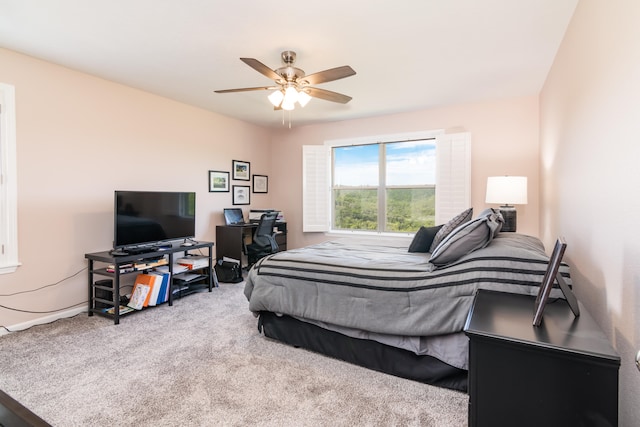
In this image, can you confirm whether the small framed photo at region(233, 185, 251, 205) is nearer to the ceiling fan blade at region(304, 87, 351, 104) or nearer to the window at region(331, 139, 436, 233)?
the window at region(331, 139, 436, 233)

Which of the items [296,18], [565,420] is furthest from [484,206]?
[565,420]

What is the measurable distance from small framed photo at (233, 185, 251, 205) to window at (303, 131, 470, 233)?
96cm

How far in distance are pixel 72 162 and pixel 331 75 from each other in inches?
107

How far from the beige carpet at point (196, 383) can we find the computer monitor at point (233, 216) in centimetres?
219

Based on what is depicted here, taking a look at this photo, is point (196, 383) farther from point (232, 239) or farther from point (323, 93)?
point (232, 239)

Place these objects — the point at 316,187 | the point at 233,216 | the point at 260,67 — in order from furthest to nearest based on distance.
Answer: the point at 316,187 → the point at 233,216 → the point at 260,67

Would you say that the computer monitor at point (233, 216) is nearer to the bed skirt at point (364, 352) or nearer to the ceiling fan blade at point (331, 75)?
the bed skirt at point (364, 352)

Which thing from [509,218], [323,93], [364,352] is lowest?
[364,352]

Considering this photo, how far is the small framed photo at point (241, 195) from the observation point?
522 centimetres

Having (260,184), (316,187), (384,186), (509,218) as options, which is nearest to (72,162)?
(260,184)

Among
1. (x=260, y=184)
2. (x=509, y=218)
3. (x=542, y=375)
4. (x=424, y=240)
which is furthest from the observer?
(x=260, y=184)

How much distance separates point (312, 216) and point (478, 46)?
341cm

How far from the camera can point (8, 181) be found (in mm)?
2805

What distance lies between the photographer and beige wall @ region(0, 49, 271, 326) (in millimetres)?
2920
